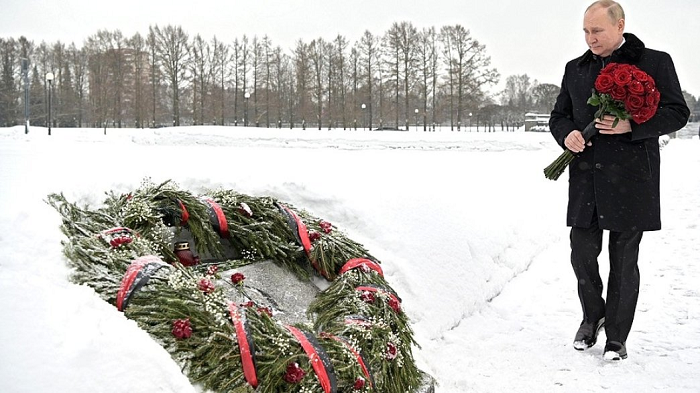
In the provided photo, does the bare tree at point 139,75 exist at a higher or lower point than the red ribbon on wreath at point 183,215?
higher

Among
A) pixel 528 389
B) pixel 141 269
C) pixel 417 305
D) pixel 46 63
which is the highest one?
pixel 46 63

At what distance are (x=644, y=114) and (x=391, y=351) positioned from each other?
6.34 ft

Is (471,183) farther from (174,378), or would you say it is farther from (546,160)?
(546,160)

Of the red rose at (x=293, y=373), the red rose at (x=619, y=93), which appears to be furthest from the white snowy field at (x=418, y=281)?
the red rose at (x=619, y=93)

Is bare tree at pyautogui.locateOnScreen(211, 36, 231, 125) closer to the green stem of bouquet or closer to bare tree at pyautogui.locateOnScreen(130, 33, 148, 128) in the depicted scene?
bare tree at pyautogui.locateOnScreen(130, 33, 148, 128)

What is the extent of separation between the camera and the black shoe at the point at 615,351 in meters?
3.62

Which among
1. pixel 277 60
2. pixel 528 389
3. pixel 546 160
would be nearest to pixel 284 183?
pixel 528 389

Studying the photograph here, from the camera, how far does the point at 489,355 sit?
3.79 meters

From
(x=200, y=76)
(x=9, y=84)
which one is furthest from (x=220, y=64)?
(x=9, y=84)

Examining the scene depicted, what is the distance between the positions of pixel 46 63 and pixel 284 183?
Result: 55208 millimetres

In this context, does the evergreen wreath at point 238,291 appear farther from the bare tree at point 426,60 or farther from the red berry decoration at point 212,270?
the bare tree at point 426,60

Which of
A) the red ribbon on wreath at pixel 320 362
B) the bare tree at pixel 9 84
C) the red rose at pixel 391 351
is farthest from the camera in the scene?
the bare tree at pixel 9 84

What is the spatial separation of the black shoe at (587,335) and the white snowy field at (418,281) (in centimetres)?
6

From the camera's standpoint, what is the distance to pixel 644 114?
338 centimetres
